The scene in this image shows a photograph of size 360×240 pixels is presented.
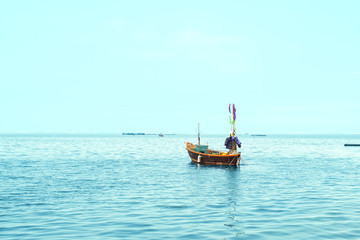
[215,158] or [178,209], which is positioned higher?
[215,158]

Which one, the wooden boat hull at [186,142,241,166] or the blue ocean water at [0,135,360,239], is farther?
the wooden boat hull at [186,142,241,166]

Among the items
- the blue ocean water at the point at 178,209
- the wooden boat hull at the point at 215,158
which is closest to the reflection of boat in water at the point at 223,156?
the wooden boat hull at the point at 215,158

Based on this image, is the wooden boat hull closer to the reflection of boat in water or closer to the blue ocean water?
the reflection of boat in water

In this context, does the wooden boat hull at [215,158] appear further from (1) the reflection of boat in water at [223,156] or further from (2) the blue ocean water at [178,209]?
(2) the blue ocean water at [178,209]

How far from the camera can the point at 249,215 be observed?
2111cm

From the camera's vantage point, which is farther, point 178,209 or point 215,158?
point 215,158

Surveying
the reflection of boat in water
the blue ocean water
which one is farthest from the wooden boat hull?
the blue ocean water

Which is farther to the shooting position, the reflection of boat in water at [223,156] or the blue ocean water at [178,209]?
the reflection of boat in water at [223,156]

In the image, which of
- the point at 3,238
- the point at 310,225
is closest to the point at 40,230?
the point at 3,238

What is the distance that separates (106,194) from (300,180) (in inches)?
815

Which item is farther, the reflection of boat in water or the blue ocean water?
the reflection of boat in water

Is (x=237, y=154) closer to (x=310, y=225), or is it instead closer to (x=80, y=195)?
(x=80, y=195)

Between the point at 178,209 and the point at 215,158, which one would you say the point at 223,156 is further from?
the point at 178,209

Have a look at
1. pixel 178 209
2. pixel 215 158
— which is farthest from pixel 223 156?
pixel 178 209
